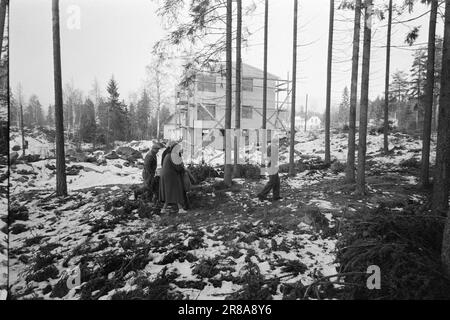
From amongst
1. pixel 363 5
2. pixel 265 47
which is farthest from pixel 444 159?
pixel 265 47

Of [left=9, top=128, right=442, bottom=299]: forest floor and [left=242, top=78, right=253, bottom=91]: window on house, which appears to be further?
[left=242, top=78, right=253, bottom=91]: window on house

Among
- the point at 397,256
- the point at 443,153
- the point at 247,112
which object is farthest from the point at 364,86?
the point at 247,112

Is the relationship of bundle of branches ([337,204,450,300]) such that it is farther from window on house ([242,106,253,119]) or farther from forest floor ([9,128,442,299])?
window on house ([242,106,253,119])

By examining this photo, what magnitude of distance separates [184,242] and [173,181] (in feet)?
7.28

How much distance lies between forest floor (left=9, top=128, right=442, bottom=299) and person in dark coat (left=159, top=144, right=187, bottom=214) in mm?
403

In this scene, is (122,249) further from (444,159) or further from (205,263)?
(444,159)

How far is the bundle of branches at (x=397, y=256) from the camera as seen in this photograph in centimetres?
314

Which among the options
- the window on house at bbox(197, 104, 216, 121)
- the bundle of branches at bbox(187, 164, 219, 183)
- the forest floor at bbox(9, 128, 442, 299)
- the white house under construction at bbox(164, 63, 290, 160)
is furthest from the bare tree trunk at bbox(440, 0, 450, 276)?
the window on house at bbox(197, 104, 216, 121)

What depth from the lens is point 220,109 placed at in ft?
80.5

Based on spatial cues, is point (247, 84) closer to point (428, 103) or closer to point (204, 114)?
point (204, 114)

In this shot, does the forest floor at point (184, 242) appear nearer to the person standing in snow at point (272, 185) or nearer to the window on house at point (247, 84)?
the person standing in snow at point (272, 185)

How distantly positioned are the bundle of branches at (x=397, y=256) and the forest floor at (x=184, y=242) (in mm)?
416

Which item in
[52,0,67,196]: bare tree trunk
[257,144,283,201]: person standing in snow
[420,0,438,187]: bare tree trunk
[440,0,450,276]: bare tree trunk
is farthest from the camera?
[420,0,438,187]: bare tree trunk

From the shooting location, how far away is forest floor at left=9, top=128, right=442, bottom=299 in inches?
149
